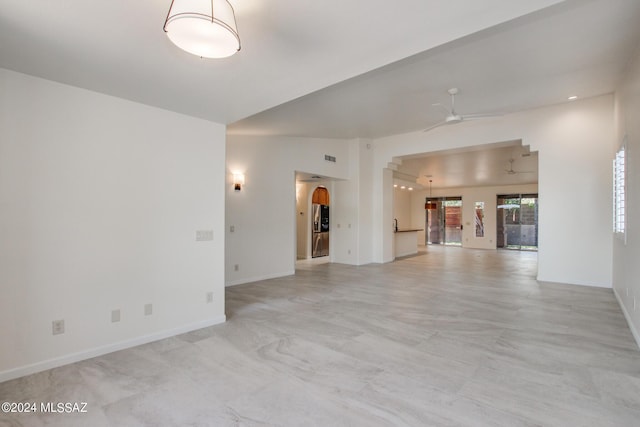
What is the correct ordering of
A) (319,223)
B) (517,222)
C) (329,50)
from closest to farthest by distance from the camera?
(329,50) < (319,223) < (517,222)

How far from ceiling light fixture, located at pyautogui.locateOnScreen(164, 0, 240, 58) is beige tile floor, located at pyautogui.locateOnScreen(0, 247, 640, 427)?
2259 millimetres

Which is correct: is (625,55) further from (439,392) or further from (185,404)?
(185,404)

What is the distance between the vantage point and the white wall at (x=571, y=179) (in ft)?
18.4

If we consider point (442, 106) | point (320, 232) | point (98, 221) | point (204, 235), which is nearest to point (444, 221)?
point (320, 232)

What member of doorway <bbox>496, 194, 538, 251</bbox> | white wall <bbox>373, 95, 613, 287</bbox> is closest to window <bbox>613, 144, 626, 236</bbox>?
white wall <bbox>373, 95, 613, 287</bbox>

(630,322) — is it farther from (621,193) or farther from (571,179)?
(571,179)

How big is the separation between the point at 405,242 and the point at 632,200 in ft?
23.7

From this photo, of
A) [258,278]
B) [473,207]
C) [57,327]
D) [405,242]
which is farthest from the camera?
[473,207]

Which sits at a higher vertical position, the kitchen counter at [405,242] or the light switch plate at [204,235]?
the light switch plate at [204,235]

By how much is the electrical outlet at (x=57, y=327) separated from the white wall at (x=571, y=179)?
7.16 m

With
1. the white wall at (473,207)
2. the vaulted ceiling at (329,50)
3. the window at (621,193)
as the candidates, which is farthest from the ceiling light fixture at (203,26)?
the white wall at (473,207)

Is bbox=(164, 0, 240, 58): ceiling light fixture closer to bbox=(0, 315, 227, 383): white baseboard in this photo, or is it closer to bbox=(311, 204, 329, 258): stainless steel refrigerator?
bbox=(0, 315, 227, 383): white baseboard

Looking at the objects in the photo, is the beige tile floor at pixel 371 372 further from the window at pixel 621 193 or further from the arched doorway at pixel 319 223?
the arched doorway at pixel 319 223

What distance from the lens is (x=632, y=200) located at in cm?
353
